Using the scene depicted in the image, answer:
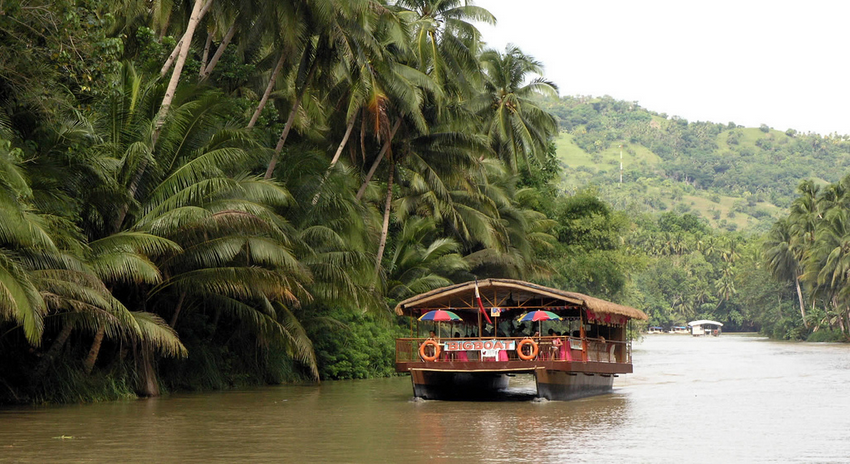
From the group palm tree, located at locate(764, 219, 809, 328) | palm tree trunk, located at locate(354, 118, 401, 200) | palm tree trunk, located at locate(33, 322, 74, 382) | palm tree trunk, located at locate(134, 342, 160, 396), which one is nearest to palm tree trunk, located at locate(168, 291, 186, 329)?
palm tree trunk, located at locate(134, 342, 160, 396)

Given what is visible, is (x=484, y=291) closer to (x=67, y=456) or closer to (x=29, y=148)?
(x=29, y=148)

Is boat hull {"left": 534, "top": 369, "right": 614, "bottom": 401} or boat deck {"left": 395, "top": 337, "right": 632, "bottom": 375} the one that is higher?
boat deck {"left": 395, "top": 337, "right": 632, "bottom": 375}

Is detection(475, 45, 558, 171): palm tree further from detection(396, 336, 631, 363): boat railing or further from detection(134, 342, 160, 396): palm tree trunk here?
detection(134, 342, 160, 396): palm tree trunk

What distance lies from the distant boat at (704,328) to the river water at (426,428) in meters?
84.9

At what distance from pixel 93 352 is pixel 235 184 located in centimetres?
417

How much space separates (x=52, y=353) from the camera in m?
18.2

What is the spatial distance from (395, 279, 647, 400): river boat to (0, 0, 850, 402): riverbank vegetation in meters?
2.32

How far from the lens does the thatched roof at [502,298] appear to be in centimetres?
2067

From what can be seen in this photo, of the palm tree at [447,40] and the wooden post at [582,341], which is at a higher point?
the palm tree at [447,40]

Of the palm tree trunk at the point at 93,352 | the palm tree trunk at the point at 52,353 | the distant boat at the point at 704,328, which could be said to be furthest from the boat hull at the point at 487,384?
the distant boat at the point at 704,328

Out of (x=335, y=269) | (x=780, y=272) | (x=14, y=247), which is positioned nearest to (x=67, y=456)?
(x=14, y=247)

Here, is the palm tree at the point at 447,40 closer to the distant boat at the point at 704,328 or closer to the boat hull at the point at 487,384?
the boat hull at the point at 487,384

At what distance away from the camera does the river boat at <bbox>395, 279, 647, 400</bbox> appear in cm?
2025

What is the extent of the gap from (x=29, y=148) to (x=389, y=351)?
1659 centimetres
